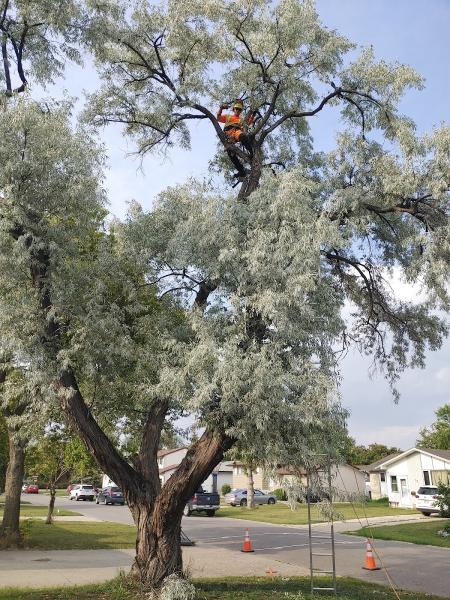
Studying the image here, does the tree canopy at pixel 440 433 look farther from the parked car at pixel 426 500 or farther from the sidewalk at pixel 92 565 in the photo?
the sidewalk at pixel 92 565

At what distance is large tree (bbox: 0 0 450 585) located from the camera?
8.20 meters

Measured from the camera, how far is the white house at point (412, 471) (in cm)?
3869

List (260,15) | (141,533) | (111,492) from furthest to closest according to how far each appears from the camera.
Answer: (111,492), (260,15), (141,533)

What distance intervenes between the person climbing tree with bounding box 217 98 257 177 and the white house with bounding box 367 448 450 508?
31955mm

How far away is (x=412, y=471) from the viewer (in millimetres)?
40469

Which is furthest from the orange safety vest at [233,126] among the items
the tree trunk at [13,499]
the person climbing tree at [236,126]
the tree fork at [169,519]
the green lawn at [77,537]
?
the green lawn at [77,537]

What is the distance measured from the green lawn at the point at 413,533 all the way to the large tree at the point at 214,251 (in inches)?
434

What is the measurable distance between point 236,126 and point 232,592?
872cm

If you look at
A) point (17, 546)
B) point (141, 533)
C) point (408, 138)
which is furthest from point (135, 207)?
point (17, 546)

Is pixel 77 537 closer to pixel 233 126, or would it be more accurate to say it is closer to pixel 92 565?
pixel 92 565

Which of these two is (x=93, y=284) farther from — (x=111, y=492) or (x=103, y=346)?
(x=111, y=492)

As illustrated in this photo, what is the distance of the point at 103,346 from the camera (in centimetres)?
961

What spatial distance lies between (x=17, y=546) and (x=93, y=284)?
10.1 meters

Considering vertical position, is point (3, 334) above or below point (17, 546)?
above
